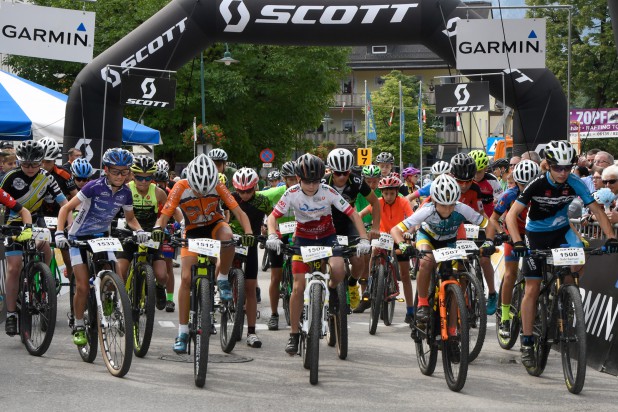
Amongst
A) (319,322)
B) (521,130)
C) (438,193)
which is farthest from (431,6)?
(319,322)

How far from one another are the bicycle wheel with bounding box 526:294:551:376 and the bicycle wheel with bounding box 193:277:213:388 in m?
2.73

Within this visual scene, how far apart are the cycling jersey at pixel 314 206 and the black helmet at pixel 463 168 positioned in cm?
154

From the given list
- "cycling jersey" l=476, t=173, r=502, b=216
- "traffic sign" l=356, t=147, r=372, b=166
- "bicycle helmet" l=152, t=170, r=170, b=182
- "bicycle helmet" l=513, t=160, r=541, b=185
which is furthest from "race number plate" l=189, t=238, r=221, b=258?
"traffic sign" l=356, t=147, r=372, b=166

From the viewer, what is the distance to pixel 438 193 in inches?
376

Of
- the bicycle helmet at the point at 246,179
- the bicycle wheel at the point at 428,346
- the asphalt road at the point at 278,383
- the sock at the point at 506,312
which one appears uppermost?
the bicycle helmet at the point at 246,179

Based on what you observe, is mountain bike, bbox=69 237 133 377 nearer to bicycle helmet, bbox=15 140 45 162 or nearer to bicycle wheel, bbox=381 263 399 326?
bicycle helmet, bbox=15 140 45 162

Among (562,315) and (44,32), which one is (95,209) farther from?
(44,32)

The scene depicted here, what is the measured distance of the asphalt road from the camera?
25.7ft

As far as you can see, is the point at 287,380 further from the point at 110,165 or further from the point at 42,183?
the point at 42,183

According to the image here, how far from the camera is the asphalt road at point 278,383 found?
25.7ft

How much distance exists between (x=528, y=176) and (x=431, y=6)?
606 cm

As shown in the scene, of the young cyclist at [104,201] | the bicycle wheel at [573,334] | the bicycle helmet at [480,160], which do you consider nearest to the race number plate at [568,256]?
the bicycle wheel at [573,334]

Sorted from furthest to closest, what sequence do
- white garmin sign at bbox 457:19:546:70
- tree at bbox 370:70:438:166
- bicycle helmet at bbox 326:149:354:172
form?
tree at bbox 370:70:438:166, white garmin sign at bbox 457:19:546:70, bicycle helmet at bbox 326:149:354:172

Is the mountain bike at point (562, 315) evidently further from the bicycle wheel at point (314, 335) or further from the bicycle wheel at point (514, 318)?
the bicycle wheel at point (314, 335)
